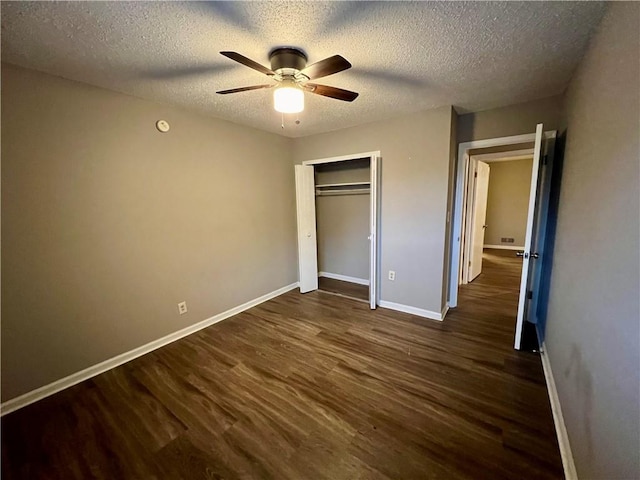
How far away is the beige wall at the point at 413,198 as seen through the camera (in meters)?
2.72

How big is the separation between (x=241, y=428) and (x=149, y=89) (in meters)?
2.66

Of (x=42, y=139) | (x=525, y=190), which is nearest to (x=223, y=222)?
(x=42, y=139)

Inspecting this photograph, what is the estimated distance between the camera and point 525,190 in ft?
21.3

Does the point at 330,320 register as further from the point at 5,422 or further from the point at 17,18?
the point at 17,18

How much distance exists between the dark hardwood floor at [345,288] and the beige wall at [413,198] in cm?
52

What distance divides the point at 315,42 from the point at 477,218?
13.2ft

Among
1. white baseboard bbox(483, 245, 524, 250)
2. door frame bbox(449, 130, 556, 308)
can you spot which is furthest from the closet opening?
white baseboard bbox(483, 245, 524, 250)

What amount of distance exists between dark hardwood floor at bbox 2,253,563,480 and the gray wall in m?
0.42

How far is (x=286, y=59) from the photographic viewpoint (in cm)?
159

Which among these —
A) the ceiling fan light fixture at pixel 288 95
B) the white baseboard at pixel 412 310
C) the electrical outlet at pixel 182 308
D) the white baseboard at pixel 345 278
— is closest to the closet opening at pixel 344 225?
the white baseboard at pixel 345 278

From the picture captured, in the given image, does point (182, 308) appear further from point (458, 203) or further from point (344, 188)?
point (458, 203)

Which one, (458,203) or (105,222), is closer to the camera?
(105,222)

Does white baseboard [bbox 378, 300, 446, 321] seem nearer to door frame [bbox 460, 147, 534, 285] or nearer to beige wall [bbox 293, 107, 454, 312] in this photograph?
beige wall [bbox 293, 107, 454, 312]

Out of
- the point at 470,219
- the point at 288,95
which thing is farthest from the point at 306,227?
the point at 470,219
